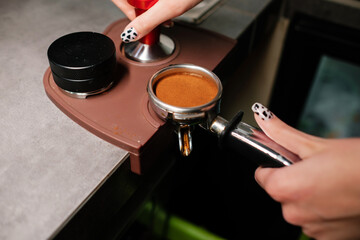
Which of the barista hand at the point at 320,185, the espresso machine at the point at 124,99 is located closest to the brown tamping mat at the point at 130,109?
the espresso machine at the point at 124,99

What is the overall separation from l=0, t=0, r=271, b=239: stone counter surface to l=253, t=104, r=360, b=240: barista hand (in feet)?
0.86

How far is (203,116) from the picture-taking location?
1.84 ft

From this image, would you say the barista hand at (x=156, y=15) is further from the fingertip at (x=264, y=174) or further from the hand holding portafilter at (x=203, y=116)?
the fingertip at (x=264, y=174)

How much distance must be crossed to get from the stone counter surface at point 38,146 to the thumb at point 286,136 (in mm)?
236

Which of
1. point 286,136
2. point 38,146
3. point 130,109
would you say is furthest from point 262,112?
point 38,146

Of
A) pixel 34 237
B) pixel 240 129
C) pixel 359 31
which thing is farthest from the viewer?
pixel 359 31

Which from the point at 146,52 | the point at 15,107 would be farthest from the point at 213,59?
the point at 15,107

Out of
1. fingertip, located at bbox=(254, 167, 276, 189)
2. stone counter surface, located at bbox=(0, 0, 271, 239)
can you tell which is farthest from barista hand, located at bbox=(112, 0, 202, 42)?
fingertip, located at bbox=(254, 167, 276, 189)

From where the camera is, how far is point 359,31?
1.06 metres

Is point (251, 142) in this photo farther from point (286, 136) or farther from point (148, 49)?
point (148, 49)

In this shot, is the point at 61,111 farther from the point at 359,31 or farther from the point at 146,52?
the point at 359,31

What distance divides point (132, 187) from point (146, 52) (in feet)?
0.92

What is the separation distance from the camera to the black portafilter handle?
54cm

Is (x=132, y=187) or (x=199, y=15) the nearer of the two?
(x=132, y=187)
